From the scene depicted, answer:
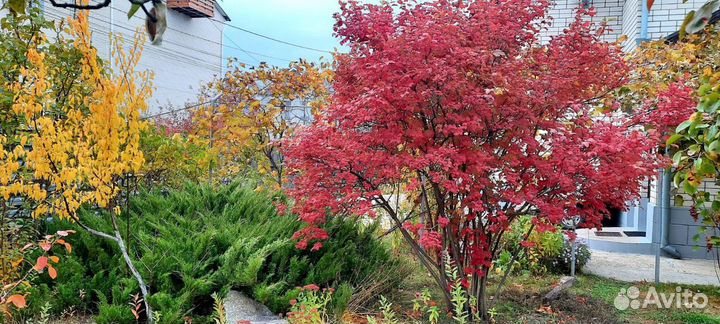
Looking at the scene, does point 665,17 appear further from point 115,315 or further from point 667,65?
point 115,315

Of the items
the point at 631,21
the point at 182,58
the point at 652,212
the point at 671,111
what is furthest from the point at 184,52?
the point at 671,111

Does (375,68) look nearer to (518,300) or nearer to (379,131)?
(379,131)

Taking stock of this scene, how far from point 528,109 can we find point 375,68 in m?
1.05

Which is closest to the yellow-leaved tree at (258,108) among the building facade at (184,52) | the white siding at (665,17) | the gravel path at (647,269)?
the gravel path at (647,269)

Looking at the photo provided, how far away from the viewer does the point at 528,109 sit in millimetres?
3854

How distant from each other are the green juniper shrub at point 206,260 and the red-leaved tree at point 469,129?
1.16ft

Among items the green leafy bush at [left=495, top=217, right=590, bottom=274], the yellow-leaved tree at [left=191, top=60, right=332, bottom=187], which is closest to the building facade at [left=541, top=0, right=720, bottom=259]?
the green leafy bush at [left=495, top=217, right=590, bottom=274]

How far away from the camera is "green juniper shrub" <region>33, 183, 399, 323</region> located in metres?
3.90

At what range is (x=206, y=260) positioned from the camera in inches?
165

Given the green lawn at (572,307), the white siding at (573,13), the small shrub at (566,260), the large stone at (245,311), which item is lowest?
the green lawn at (572,307)

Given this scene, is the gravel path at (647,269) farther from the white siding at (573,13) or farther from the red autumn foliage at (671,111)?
the white siding at (573,13)

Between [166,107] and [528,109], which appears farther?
[166,107]

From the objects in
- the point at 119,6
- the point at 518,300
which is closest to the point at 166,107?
the point at 119,6

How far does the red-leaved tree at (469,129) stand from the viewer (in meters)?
3.77
